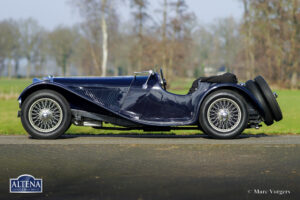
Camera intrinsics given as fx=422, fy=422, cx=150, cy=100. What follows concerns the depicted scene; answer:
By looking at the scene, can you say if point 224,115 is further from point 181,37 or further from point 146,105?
point 181,37

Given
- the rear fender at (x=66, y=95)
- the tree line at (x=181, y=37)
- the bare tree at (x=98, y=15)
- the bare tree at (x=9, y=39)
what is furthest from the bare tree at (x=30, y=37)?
the rear fender at (x=66, y=95)

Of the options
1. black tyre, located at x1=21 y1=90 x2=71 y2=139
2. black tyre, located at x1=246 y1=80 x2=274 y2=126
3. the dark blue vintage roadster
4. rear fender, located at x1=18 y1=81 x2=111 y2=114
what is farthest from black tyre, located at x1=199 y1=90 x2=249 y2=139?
black tyre, located at x1=21 y1=90 x2=71 y2=139

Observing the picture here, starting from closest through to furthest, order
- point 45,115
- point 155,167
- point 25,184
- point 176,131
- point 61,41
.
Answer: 1. point 25,184
2. point 155,167
3. point 45,115
4. point 176,131
5. point 61,41

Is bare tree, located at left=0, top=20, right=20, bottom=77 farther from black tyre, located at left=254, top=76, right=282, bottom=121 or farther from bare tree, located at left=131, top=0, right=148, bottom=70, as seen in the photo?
black tyre, located at left=254, top=76, right=282, bottom=121

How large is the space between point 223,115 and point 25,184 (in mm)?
3858

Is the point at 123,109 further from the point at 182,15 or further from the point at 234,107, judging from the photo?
the point at 182,15

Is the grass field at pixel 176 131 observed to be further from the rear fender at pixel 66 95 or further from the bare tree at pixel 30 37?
the bare tree at pixel 30 37

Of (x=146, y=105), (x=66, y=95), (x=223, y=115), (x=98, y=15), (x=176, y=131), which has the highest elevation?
(x=98, y=15)

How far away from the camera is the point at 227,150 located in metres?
6.04

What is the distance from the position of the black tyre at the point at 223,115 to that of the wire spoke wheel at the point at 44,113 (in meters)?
2.41

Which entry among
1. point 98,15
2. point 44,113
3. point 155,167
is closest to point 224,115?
point 155,167

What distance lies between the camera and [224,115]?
704cm

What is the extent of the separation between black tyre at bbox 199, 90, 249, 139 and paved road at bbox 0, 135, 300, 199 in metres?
0.19

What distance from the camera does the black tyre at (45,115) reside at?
278 inches
